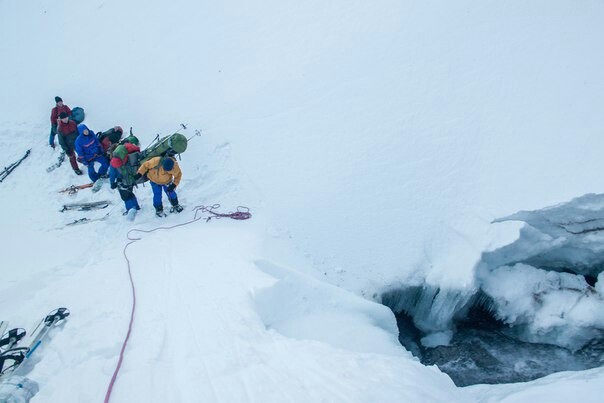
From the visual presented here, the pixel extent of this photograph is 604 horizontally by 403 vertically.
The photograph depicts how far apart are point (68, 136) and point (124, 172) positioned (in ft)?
8.94

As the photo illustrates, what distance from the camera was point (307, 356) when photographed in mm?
3283

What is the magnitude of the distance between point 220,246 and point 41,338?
91.5 inches

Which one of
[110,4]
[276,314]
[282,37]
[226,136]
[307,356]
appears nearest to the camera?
[307,356]

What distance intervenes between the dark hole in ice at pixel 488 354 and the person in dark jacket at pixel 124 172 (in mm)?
5086

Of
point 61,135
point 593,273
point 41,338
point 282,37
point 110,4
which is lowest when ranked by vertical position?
point 41,338

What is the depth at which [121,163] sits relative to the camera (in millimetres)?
6102

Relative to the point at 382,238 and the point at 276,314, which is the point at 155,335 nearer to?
the point at 276,314

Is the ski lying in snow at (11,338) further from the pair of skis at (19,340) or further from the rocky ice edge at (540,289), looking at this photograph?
the rocky ice edge at (540,289)

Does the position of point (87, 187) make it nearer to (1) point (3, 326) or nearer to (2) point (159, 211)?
(2) point (159, 211)

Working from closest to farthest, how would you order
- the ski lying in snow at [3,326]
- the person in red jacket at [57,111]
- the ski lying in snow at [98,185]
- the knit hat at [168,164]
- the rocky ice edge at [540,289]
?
the ski lying in snow at [3,326], the rocky ice edge at [540,289], the knit hat at [168,164], the ski lying in snow at [98,185], the person in red jacket at [57,111]

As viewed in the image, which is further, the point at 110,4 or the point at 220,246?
the point at 110,4

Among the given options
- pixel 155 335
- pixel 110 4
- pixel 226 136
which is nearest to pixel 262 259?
pixel 155 335

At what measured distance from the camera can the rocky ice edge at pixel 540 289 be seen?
500 centimetres

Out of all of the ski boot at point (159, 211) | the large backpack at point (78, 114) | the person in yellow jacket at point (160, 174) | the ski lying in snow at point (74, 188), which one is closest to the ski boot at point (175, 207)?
the person in yellow jacket at point (160, 174)
